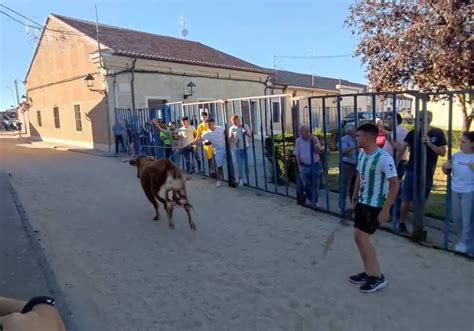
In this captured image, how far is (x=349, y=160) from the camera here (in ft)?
21.0

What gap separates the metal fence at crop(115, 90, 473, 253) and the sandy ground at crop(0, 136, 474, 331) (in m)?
0.56

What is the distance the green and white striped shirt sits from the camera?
3.51m

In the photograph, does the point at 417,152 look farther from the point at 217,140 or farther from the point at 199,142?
the point at 199,142

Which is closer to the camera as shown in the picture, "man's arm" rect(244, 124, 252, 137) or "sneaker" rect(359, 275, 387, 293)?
"sneaker" rect(359, 275, 387, 293)

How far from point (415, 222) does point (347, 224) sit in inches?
43.2

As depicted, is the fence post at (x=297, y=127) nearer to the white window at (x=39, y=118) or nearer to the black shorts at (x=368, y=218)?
the black shorts at (x=368, y=218)

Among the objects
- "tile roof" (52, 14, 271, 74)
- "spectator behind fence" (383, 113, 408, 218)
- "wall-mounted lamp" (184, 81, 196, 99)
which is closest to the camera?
"spectator behind fence" (383, 113, 408, 218)

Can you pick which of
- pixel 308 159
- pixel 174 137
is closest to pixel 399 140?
pixel 308 159

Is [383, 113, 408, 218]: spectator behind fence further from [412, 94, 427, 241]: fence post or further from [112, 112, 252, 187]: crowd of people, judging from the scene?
[112, 112, 252, 187]: crowd of people

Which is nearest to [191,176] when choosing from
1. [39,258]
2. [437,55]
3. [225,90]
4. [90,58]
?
[39,258]

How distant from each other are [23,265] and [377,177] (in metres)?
4.13

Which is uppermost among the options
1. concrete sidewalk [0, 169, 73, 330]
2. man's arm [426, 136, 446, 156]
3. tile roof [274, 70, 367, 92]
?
tile roof [274, 70, 367, 92]

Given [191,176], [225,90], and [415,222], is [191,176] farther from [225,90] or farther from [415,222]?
[225,90]

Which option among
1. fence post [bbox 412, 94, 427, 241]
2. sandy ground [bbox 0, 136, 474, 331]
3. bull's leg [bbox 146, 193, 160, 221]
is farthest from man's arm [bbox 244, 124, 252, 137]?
fence post [bbox 412, 94, 427, 241]
